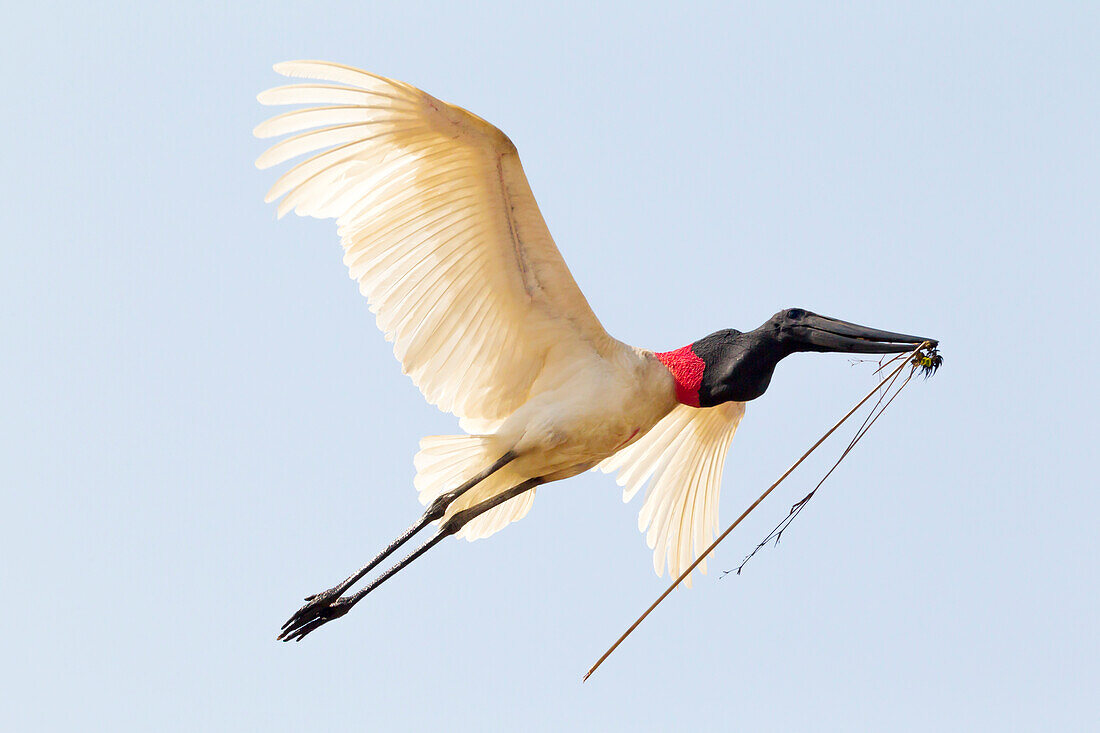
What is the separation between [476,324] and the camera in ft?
29.3

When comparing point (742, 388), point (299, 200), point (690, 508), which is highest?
point (299, 200)

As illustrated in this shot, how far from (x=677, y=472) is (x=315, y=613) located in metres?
3.00

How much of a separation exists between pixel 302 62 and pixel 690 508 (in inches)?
177

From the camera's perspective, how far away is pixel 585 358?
352 inches

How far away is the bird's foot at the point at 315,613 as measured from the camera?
8578 millimetres

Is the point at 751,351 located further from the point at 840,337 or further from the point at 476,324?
the point at 476,324

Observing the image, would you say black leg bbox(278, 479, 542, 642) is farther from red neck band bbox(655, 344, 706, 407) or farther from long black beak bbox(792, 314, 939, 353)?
long black beak bbox(792, 314, 939, 353)

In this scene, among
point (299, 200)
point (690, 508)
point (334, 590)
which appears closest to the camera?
point (299, 200)

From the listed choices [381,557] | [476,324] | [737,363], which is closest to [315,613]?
[381,557]

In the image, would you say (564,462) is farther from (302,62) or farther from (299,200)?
(302,62)

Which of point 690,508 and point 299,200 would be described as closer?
point 299,200

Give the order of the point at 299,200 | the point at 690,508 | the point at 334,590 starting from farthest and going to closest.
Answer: the point at 690,508 < the point at 334,590 < the point at 299,200

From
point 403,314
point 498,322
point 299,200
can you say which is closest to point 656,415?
point 498,322

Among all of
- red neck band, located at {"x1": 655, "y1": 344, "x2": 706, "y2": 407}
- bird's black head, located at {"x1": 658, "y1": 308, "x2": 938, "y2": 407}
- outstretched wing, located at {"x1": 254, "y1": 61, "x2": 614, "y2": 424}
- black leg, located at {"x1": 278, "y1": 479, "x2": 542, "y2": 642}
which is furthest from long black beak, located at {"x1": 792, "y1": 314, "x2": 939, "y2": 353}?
black leg, located at {"x1": 278, "y1": 479, "x2": 542, "y2": 642}
